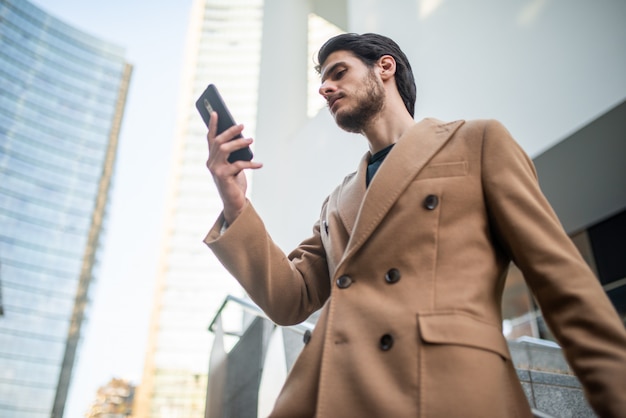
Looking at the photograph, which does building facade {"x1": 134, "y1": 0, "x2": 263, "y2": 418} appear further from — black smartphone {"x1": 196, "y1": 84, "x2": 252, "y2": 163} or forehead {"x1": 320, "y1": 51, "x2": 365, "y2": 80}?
black smartphone {"x1": 196, "y1": 84, "x2": 252, "y2": 163}

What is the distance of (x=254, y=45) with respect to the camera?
6731 centimetres

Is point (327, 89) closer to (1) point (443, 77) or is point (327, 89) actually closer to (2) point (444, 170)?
(2) point (444, 170)

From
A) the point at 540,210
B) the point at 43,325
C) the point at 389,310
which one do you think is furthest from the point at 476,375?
the point at 43,325

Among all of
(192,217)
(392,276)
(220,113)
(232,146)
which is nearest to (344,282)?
(392,276)

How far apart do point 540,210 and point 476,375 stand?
403mm

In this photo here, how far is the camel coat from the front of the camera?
0.98 m

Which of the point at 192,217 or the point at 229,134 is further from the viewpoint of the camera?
the point at 192,217

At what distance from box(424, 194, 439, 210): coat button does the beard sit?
43 centimetres

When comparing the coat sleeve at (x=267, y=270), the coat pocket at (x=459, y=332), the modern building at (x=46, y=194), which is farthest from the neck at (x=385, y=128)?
the modern building at (x=46, y=194)

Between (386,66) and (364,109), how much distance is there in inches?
9.4

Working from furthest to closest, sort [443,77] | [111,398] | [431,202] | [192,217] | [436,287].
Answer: [192,217]
[111,398]
[443,77]
[431,202]
[436,287]

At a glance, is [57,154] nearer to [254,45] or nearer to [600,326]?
[254,45]

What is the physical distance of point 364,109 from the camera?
157cm

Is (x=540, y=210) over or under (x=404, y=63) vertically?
under
